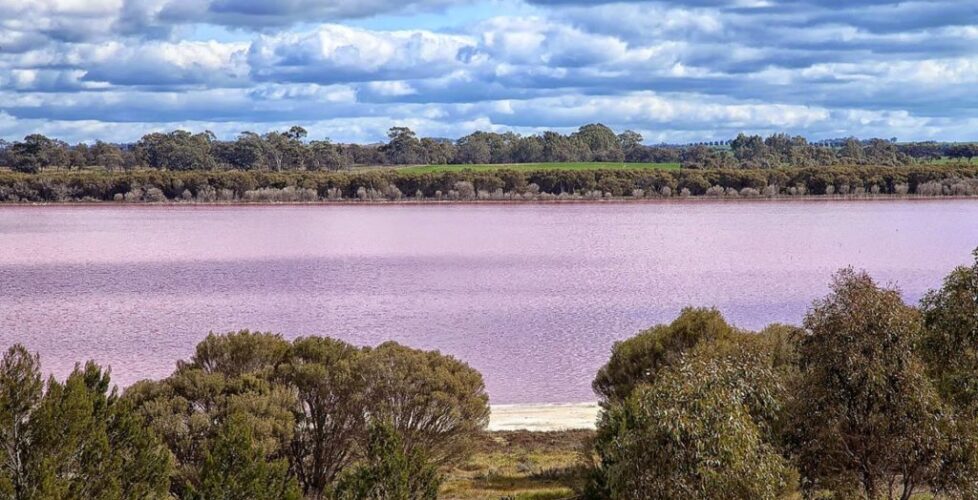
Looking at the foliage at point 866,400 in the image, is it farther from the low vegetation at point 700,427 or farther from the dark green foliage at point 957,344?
the dark green foliage at point 957,344

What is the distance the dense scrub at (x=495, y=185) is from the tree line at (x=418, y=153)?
18759 mm

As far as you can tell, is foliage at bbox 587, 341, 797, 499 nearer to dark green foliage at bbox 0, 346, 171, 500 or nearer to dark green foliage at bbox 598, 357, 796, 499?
dark green foliage at bbox 598, 357, 796, 499

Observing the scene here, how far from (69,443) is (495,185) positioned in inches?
4747

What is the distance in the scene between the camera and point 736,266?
65.4m

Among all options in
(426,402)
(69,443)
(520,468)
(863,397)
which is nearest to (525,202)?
(520,468)

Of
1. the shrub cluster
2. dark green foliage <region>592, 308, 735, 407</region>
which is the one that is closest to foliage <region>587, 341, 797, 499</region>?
the shrub cluster

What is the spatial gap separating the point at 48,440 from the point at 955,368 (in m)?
11.0

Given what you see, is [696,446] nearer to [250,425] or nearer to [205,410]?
[250,425]

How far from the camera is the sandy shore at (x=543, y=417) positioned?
2522cm

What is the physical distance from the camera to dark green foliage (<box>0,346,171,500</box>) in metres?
13.4

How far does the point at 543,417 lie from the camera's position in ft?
86.0

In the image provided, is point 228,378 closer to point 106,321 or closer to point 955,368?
point 955,368

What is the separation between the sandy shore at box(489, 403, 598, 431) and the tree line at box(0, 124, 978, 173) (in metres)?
126

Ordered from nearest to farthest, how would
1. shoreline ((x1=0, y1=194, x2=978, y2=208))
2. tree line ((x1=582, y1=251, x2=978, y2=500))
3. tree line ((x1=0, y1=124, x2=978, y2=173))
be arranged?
tree line ((x1=582, y1=251, x2=978, y2=500)) → shoreline ((x1=0, y1=194, x2=978, y2=208)) → tree line ((x1=0, y1=124, x2=978, y2=173))
